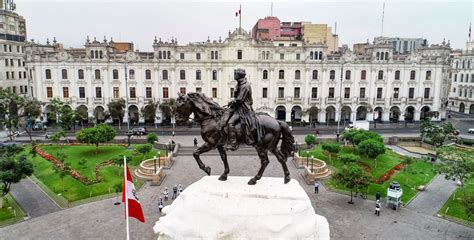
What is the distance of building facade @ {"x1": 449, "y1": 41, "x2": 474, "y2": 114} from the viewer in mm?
69875

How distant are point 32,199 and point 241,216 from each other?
17729 millimetres

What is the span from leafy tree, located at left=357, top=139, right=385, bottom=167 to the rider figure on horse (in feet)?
→ 63.0

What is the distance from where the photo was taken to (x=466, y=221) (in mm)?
21031

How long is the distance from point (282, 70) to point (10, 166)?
42.3 m

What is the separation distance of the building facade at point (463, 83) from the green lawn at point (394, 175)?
43.9m

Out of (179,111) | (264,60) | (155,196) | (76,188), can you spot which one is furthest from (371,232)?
(264,60)

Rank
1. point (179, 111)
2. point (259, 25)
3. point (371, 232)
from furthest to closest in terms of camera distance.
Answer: point (259, 25)
point (371, 232)
point (179, 111)

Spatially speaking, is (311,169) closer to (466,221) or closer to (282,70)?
(466,221)

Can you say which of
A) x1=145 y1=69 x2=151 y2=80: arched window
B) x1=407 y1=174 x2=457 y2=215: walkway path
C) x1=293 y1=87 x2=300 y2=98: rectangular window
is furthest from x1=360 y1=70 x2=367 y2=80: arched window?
x1=145 y1=69 x2=151 y2=80: arched window

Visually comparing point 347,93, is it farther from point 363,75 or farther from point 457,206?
point 457,206

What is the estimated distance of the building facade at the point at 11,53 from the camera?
62.4 metres

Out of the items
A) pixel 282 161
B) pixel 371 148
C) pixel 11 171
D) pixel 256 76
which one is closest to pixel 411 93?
pixel 256 76

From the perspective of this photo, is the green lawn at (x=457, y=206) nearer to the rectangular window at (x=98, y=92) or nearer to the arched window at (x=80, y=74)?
the rectangular window at (x=98, y=92)

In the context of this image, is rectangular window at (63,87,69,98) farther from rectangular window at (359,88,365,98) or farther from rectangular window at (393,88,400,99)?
rectangular window at (393,88,400,99)
